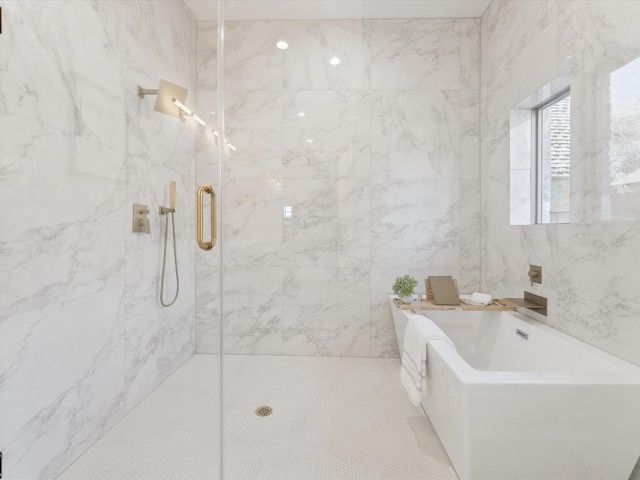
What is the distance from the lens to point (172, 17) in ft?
6.56

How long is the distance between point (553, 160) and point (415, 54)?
1.36 metres

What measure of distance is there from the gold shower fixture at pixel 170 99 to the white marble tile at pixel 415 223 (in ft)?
4.91

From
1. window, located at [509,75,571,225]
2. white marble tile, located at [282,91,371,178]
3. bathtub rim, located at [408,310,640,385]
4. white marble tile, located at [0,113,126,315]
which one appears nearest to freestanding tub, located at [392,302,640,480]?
bathtub rim, located at [408,310,640,385]

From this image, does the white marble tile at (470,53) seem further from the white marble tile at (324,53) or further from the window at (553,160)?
the white marble tile at (324,53)

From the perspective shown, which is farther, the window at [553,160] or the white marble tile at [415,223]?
the white marble tile at [415,223]

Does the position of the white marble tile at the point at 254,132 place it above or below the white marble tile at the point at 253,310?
above

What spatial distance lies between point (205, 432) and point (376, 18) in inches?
124

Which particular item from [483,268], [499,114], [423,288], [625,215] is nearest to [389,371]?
[423,288]

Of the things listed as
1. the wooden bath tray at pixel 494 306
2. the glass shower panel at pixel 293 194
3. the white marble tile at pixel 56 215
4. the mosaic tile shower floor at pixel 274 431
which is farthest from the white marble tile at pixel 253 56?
the wooden bath tray at pixel 494 306

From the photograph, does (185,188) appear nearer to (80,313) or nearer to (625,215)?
(80,313)

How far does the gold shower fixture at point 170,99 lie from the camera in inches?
72.5

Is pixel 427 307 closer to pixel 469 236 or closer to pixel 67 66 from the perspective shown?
pixel 469 236

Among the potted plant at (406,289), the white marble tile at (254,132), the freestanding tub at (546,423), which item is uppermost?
the white marble tile at (254,132)

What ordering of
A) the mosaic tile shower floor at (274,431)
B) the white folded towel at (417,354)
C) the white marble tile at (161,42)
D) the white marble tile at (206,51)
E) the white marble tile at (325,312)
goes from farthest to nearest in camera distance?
the white marble tile at (325,312)
the white marble tile at (206,51)
the white marble tile at (161,42)
the white folded towel at (417,354)
the mosaic tile shower floor at (274,431)
